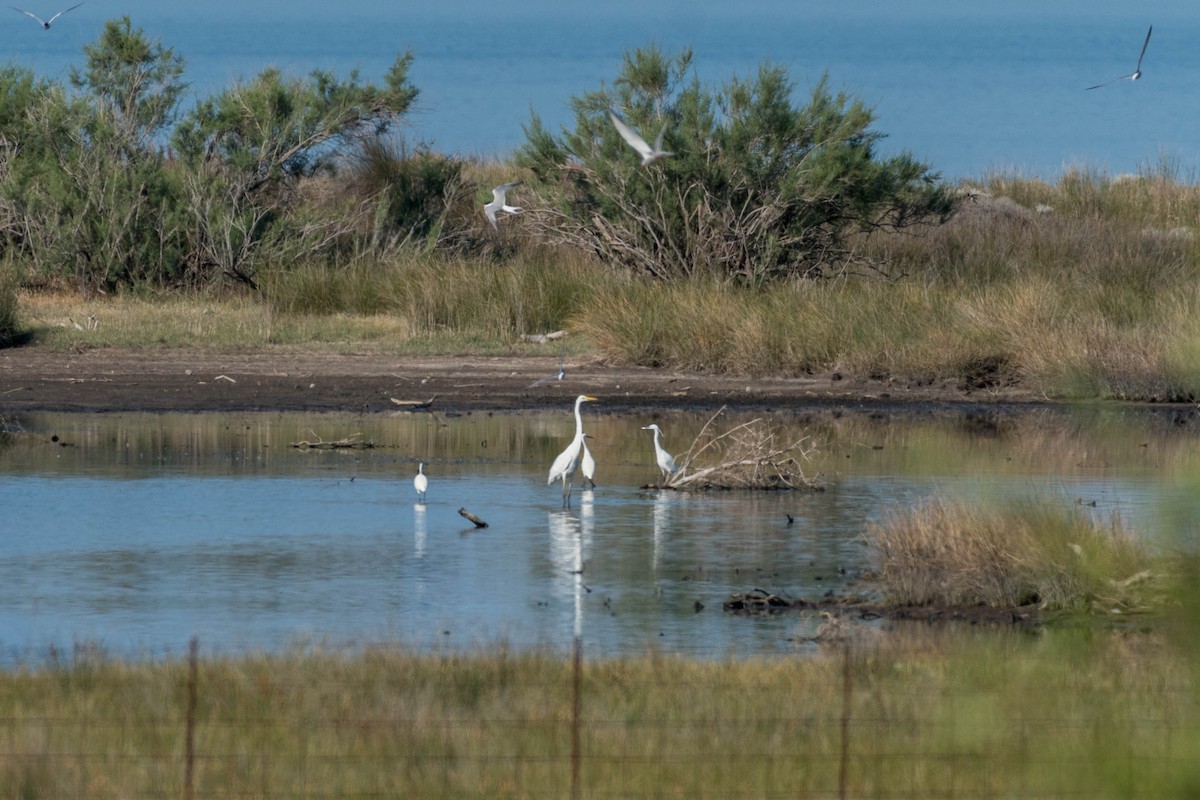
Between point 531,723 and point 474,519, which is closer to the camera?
point 531,723

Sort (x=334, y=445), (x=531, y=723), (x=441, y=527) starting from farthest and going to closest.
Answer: (x=334, y=445)
(x=441, y=527)
(x=531, y=723)

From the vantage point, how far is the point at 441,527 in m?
13.1

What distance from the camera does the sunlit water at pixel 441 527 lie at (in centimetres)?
955

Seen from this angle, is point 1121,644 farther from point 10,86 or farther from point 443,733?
point 10,86

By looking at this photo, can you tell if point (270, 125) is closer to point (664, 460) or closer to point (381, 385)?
point (381, 385)

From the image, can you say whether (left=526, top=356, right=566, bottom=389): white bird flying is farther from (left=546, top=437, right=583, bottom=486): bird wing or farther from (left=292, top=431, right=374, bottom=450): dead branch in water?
(left=546, top=437, right=583, bottom=486): bird wing

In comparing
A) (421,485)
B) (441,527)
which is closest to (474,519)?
(441,527)

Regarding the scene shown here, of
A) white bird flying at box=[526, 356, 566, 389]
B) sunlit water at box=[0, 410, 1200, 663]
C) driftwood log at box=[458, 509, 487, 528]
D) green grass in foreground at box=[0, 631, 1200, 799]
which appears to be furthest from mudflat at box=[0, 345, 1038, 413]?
green grass in foreground at box=[0, 631, 1200, 799]

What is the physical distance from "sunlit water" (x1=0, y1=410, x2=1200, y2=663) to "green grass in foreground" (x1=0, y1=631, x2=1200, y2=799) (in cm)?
84

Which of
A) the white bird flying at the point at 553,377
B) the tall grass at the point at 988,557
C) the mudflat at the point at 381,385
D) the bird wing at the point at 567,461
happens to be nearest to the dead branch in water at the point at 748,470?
the bird wing at the point at 567,461

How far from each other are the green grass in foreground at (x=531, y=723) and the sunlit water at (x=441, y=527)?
0.84 metres

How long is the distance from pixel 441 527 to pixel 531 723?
6.16 metres

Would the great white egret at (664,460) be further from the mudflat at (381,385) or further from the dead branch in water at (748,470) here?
the mudflat at (381,385)

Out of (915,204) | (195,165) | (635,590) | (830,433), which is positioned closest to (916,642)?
(635,590)
